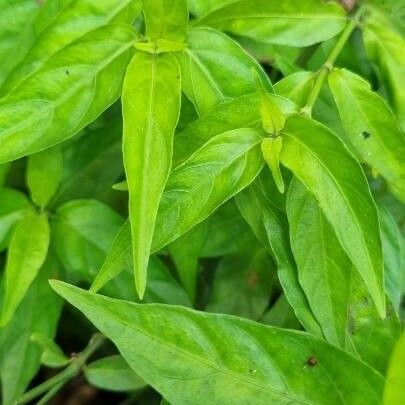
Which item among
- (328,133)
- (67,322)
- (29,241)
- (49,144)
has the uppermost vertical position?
(328,133)

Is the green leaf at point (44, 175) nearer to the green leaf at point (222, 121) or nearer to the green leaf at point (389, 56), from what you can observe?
the green leaf at point (222, 121)

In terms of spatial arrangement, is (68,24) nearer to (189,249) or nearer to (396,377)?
(189,249)

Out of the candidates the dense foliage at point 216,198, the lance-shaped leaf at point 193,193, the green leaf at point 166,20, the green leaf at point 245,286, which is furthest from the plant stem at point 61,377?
the green leaf at point 166,20

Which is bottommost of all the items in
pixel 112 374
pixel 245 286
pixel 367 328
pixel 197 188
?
pixel 112 374

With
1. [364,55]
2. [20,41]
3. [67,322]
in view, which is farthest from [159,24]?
[67,322]

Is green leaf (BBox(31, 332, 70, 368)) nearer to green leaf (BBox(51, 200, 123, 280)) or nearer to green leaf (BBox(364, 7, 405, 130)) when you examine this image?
green leaf (BBox(51, 200, 123, 280))

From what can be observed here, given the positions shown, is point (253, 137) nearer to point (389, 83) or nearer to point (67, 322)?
point (389, 83)

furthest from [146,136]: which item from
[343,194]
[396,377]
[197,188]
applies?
[396,377]
